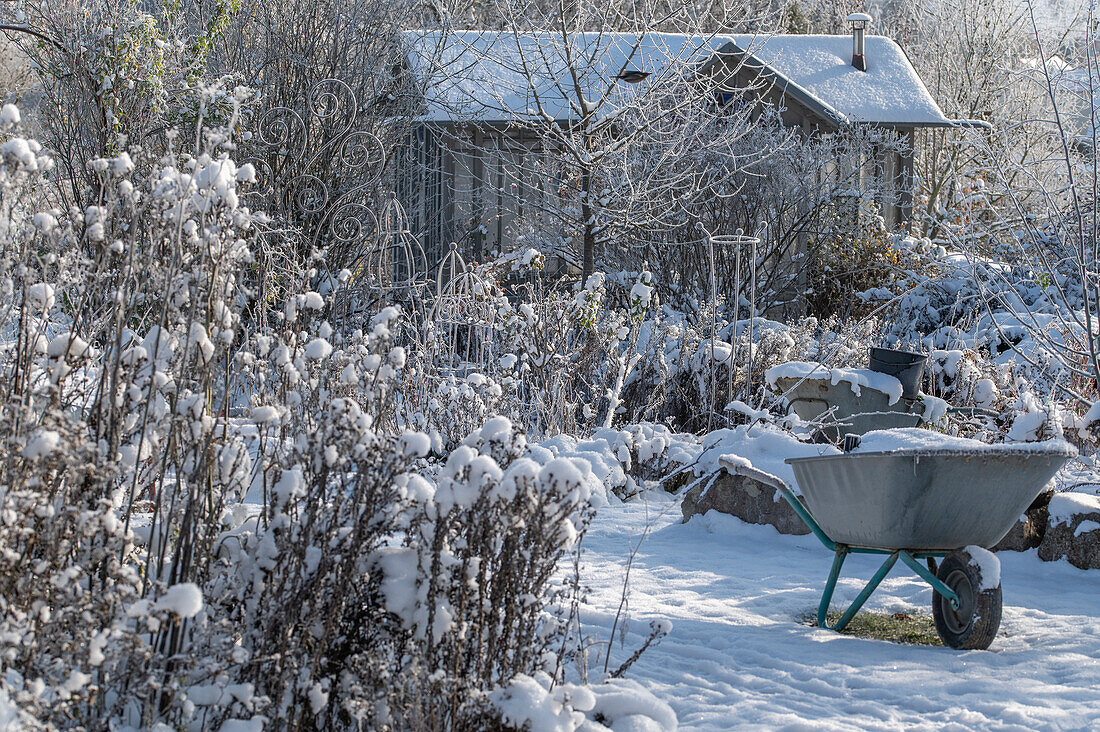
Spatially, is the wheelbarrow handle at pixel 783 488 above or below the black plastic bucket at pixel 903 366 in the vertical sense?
below

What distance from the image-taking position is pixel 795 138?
531 inches

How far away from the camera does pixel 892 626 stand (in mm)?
3777

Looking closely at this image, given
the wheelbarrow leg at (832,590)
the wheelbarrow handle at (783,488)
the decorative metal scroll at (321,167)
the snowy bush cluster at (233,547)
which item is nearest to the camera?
the snowy bush cluster at (233,547)

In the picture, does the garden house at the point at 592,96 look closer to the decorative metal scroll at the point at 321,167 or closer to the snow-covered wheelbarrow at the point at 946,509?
the decorative metal scroll at the point at 321,167

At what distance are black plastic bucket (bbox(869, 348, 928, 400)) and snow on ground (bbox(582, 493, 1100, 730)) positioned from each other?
54.6 inches

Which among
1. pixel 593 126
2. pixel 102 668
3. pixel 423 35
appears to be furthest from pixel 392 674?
pixel 423 35

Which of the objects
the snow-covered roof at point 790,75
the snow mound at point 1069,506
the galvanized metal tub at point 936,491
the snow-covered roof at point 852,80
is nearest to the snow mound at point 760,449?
the snow mound at point 1069,506

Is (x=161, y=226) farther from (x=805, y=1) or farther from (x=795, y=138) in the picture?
(x=805, y=1)

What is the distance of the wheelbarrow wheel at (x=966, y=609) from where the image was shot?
10.9 feet

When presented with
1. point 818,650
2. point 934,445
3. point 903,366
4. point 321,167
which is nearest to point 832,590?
point 818,650

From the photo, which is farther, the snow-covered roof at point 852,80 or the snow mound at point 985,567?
the snow-covered roof at point 852,80

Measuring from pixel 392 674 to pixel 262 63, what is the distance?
25.2 ft

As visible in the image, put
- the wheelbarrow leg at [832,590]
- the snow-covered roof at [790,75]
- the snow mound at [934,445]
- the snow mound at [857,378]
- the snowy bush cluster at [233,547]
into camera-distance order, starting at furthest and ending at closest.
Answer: the snow-covered roof at [790,75] < the snow mound at [857,378] < the wheelbarrow leg at [832,590] < the snow mound at [934,445] < the snowy bush cluster at [233,547]

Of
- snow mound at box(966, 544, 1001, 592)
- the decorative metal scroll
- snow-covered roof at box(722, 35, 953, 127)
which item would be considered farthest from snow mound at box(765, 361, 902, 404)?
snow-covered roof at box(722, 35, 953, 127)
